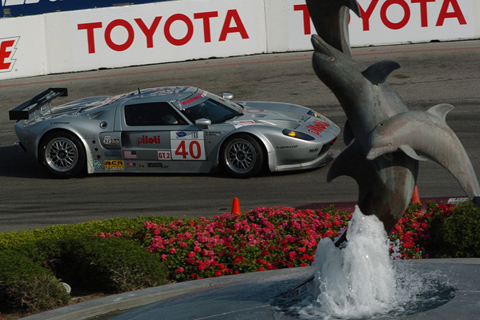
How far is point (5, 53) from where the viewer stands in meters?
20.9

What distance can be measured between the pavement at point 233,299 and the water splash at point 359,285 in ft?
0.54

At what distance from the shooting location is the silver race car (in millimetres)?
11992

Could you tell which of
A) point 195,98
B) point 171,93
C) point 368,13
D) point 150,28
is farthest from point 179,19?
point 195,98

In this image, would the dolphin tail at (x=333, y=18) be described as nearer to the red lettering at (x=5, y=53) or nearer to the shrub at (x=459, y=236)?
the shrub at (x=459, y=236)

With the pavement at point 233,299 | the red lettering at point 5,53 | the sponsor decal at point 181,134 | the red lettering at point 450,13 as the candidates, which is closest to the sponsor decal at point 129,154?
the sponsor decal at point 181,134

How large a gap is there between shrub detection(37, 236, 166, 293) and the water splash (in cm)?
198

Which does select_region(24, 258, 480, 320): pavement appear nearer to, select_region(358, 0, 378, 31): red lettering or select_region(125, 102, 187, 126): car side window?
select_region(125, 102, 187, 126): car side window

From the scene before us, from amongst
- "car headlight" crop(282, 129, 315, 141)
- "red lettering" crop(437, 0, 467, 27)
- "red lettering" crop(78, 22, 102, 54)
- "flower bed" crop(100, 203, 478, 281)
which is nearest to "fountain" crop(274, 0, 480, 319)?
"flower bed" crop(100, 203, 478, 281)

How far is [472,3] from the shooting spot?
19672mm

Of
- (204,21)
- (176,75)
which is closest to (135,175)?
(176,75)

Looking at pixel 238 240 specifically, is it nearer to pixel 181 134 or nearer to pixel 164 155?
pixel 181 134

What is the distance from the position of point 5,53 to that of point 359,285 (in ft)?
57.2

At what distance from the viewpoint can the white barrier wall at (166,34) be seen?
20.4 m

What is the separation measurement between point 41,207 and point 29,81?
392 inches
